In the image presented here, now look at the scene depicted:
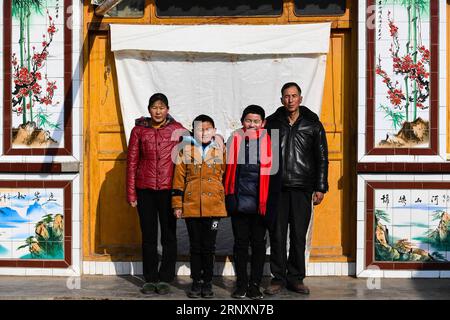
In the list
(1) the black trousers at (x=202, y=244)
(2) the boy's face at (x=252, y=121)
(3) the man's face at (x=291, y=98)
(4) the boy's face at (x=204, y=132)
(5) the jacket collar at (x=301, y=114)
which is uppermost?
(3) the man's face at (x=291, y=98)

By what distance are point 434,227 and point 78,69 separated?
3.93m

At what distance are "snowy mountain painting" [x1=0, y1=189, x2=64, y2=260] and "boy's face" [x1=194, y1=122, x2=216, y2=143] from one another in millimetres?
1832

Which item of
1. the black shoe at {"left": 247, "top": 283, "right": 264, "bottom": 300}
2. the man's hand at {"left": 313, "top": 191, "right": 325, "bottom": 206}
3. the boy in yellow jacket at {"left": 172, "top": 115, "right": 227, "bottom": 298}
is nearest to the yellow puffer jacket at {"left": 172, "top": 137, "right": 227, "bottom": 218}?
the boy in yellow jacket at {"left": 172, "top": 115, "right": 227, "bottom": 298}

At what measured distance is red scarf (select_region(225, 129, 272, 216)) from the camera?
28.4 feet

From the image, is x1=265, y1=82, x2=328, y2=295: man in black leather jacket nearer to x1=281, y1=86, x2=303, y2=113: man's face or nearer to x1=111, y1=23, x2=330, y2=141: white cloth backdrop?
x1=281, y1=86, x2=303, y2=113: man's face

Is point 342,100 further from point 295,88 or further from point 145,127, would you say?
point 145,127

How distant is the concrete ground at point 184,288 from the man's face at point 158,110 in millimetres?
1642

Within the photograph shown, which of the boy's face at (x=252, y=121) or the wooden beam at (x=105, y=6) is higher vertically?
the wooden beam at (x=105, y=6)

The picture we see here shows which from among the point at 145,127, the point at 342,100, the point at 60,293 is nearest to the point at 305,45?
the point at 342,100

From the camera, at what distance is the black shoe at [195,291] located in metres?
8.74

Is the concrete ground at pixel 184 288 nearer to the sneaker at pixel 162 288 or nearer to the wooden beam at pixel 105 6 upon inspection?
the sneaker at pixel 162 288

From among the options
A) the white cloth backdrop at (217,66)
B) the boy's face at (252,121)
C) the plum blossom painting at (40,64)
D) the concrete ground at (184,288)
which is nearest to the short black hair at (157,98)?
the white cloth backdrop at (217,66)

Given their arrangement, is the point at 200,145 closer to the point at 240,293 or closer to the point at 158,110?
the point at 158,110

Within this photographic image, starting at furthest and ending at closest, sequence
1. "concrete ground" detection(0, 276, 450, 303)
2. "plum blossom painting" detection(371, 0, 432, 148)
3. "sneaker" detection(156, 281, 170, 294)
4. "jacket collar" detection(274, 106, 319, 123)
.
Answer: "plum blossom painting" detection(371, 0, 432, 148), "jacket collar" detection(274, 106, 319, 123), "sneaker" detection(156, 281, 170, 294), "concrete ground" detection(0, 276, 450, 303)
